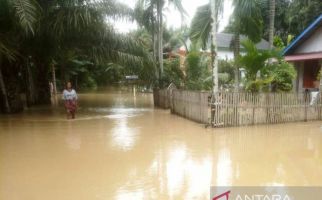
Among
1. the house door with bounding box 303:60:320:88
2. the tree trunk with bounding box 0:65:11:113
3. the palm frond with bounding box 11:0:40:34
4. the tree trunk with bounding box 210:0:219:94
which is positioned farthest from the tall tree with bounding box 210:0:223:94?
the tree trunk with bounding box 0:65:11:113

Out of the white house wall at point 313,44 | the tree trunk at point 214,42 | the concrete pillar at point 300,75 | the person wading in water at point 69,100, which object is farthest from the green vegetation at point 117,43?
the person wading in water at point 69,100

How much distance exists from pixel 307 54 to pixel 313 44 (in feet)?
1.63

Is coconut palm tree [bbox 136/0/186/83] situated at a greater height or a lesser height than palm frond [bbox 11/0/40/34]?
greater

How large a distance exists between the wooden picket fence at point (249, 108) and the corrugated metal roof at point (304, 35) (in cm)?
317

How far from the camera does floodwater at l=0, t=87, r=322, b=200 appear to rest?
5.80 metres

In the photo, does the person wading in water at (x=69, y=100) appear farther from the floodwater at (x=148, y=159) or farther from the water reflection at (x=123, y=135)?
the water reflection at (x=123, y=135)

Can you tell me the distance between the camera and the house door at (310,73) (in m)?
15.7

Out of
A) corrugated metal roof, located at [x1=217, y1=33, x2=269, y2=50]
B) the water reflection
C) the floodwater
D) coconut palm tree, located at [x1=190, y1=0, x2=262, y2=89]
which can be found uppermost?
corrugated metal roof, located at [x1=217, y1=33, x2=269, y2=50]

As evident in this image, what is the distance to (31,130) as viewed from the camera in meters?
11.5

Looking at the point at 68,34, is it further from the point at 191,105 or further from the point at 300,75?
the point at 300,75

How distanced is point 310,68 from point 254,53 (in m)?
5.81

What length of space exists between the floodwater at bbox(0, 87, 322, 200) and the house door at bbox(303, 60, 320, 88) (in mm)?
3899

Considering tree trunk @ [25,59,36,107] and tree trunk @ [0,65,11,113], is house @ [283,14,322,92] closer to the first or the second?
tree trunk @ [0,65,11,113]

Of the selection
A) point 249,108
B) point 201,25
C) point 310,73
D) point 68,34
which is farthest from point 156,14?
point 249,108
